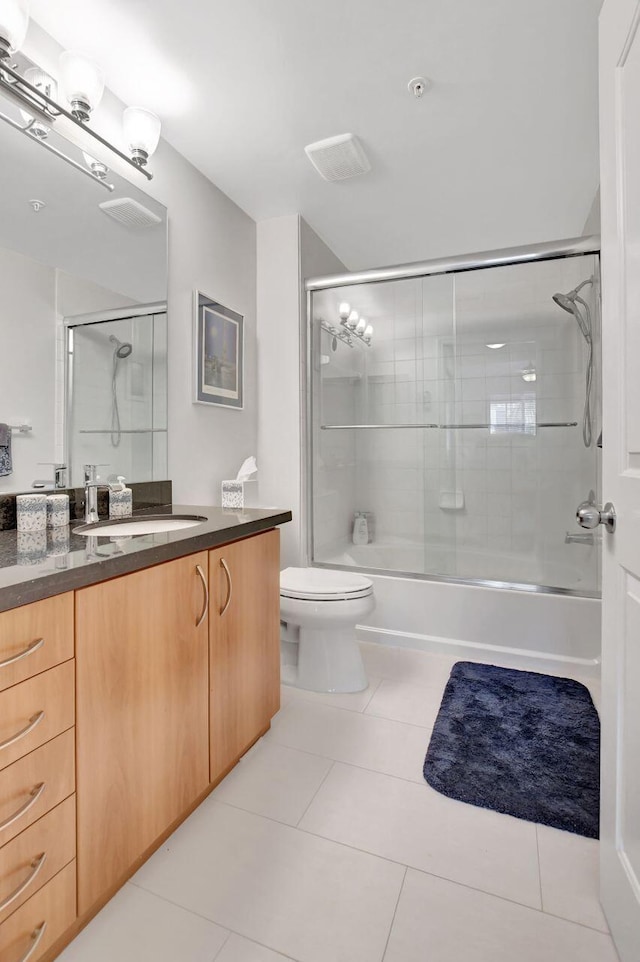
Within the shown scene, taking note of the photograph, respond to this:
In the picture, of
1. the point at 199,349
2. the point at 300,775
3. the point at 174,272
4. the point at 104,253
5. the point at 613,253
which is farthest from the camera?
the point at 199,349

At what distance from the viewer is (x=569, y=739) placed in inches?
67.2

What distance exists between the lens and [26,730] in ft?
2.65

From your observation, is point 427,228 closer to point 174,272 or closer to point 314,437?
point 314,437

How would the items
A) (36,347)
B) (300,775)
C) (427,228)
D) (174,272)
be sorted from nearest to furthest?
(36,347) < (300,775) < (174,272) < (427,228)

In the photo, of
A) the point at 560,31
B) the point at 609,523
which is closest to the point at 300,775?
the point at 609,523

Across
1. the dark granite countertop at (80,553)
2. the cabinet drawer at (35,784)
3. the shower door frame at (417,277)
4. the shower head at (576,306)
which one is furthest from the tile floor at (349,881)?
the shower head at (576,306)

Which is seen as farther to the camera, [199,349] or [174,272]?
[199,349]

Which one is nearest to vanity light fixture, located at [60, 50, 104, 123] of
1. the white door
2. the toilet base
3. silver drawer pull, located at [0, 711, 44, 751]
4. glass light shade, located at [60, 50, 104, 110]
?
glass light shade, located at [60, 50, 104, 110]

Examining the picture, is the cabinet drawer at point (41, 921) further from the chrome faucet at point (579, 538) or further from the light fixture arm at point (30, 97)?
the chrome faucet at point (579, 538)

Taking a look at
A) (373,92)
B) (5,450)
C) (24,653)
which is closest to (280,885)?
(24,653)

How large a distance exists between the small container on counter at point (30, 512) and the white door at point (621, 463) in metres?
1.44

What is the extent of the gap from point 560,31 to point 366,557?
240 centimetres

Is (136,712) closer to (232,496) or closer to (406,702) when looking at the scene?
(232,496)

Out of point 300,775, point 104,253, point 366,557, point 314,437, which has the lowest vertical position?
point 300,775
